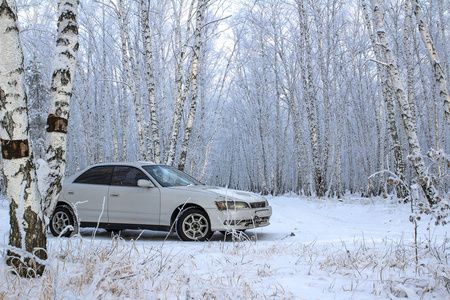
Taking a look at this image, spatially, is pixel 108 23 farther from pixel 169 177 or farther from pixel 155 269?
pixel 155 269

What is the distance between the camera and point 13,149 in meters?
2.99

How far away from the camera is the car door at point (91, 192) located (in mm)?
6867

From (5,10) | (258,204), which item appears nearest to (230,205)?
(258,204)

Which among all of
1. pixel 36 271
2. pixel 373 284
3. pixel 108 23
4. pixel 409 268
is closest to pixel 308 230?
pixel 409 268

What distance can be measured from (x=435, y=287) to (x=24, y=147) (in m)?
3.77

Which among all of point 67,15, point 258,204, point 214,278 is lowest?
point 214,278

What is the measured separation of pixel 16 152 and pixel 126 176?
13.2 feet

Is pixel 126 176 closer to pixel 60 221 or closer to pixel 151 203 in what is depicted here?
pixel 151 203

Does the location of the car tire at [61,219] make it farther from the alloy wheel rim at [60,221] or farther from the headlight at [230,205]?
the headlight at [230,205]

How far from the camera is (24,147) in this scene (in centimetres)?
303

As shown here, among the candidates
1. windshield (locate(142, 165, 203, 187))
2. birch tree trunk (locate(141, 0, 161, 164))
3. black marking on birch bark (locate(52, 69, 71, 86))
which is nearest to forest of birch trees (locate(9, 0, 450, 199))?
birch tree trunk (locate(141, 0, 161, 164))

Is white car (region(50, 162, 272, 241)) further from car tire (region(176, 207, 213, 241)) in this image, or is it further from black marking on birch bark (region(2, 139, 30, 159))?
black marking on birch bark (region(2, 139, 30, 159))

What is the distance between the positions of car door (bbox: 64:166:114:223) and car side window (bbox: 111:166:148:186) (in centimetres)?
16

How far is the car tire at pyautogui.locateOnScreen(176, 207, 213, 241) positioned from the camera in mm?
6195
